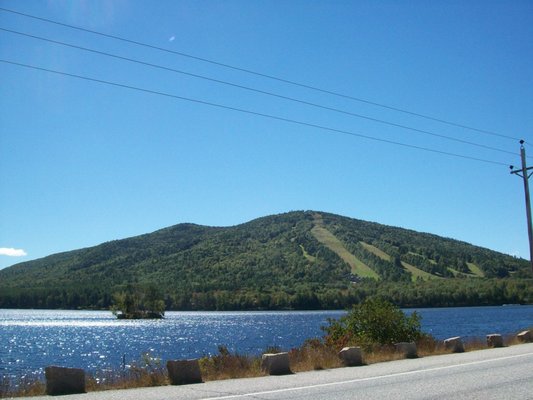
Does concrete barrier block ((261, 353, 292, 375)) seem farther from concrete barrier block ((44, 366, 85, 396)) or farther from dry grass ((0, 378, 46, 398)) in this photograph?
dry grass ((0, 378, 46, 398))

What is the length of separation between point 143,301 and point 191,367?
139066 millimetres

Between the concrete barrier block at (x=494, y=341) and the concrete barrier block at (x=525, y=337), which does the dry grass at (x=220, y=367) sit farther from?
the concrete barrier block at (x=525, y=337)

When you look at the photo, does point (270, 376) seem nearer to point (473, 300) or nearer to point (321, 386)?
point (321, 386)

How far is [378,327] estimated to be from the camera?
25031 millimetres

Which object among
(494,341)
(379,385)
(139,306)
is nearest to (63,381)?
(379,385)

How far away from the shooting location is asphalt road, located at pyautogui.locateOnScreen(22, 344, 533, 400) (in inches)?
476

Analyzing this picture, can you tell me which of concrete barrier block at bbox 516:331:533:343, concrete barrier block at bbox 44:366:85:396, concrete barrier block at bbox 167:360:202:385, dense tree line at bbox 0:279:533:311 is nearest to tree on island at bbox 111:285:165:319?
dense tree line at bbox 0:279:533:311

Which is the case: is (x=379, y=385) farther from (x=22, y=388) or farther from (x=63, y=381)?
(x=22, y=388)

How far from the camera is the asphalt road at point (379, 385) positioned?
1209 centimetres

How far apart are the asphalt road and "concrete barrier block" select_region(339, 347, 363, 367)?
0.70m

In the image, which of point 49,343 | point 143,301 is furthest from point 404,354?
point 143,301

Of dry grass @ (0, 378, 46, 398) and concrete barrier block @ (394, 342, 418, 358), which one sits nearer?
dry grass @ (0, 378, 46, 398)

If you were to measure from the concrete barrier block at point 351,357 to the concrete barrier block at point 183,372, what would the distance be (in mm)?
5582

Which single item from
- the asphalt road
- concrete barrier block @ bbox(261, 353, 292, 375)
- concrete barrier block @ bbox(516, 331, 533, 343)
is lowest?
concrete barrier block @ bbox(516, 331, 533, 343)
